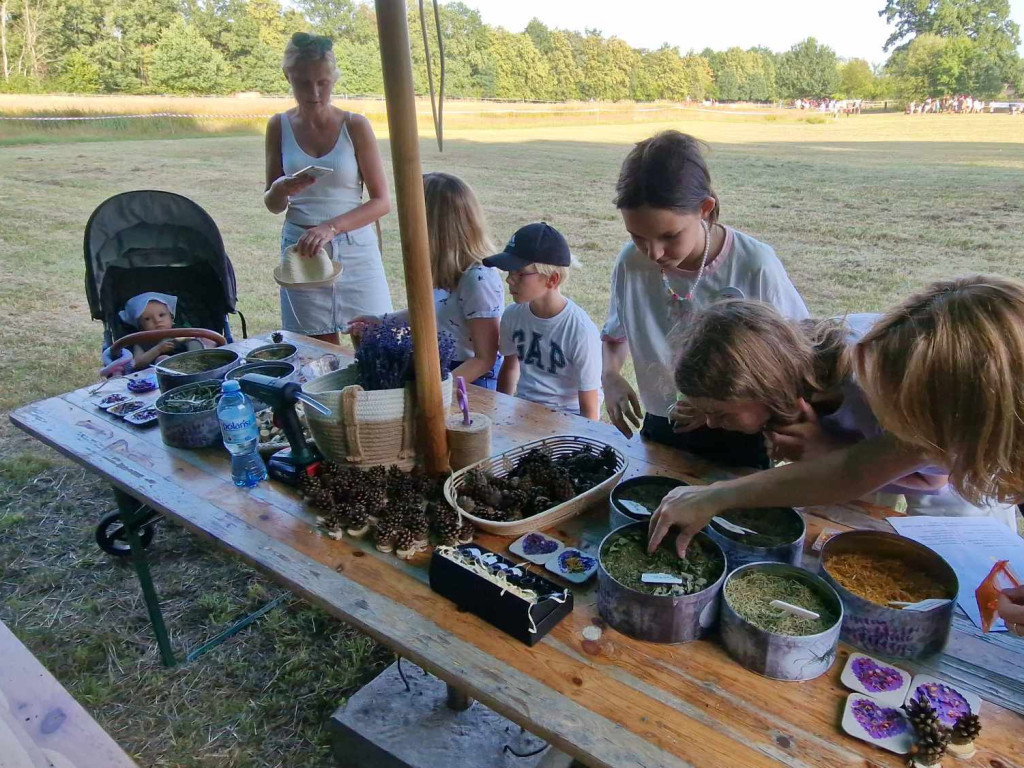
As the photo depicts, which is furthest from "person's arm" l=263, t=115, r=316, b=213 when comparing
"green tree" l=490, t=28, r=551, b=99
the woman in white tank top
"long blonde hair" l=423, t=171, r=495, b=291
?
"green tree" l=490, t=28, r=551, b=99

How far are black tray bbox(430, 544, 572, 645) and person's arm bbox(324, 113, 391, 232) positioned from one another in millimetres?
2101

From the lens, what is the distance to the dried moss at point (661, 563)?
114cm

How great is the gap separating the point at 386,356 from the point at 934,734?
1245mm

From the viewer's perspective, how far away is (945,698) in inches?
39.4

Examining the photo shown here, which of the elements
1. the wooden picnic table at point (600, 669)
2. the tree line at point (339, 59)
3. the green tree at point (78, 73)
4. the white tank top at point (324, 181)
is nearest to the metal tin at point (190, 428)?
the wooden picnic table at point (600, 669)

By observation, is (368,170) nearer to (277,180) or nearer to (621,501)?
(277,180)

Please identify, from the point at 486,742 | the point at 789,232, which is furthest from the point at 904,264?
the point at 486,742

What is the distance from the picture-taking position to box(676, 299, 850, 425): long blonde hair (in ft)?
4.53

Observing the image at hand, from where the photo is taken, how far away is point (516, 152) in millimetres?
18234

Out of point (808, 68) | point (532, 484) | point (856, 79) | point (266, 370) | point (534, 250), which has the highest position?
point (808, 68)

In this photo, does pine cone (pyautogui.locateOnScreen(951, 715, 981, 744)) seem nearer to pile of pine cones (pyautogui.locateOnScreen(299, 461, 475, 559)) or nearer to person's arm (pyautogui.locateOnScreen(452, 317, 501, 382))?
pile of pine cones (pyautogui.locateOnScreen(299, 461, 475, 559))

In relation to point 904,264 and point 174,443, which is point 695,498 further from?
point 904,264

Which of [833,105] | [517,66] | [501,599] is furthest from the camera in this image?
[833,105]

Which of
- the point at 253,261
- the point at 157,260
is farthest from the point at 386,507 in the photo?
the point at 253,261
